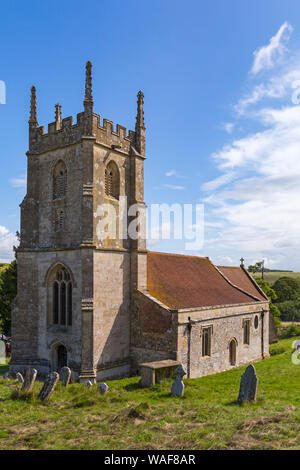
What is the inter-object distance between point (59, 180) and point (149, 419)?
48.2ft

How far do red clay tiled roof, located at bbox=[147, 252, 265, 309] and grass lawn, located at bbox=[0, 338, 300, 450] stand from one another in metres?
5.85

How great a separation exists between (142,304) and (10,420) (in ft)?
33.4

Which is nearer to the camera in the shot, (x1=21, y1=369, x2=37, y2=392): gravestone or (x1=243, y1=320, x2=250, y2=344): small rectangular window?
(x1=21, y1=369, x2=37, y2=392): gravestone

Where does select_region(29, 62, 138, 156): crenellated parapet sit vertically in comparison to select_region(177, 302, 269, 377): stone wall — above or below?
above

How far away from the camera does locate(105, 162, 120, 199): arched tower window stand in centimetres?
2061

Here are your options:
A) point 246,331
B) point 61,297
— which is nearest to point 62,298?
point 61,297

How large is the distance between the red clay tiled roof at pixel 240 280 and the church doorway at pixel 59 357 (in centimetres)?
1600

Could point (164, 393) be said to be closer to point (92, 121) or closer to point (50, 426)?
point (50, 426)

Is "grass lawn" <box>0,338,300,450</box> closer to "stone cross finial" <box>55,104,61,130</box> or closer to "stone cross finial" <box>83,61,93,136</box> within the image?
"stone cross finial" <box>83,61,93,136</box>

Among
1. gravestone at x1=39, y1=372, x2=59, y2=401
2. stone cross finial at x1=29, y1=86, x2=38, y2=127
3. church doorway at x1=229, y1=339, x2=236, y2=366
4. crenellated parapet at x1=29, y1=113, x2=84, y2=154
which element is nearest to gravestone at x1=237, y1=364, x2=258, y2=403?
gravestone at x1=39, y1=372, x2=59, y2=401

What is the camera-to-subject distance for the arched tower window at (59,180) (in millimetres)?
20672

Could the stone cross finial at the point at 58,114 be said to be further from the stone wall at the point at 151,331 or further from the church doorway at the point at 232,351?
the church doorway at the point at 232,351

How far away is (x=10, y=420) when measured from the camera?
36.7 ft
